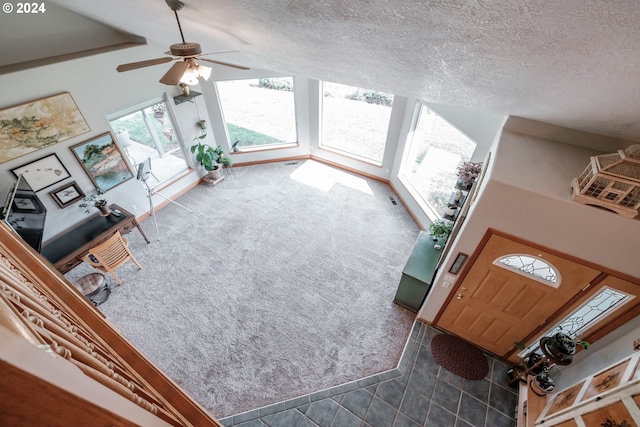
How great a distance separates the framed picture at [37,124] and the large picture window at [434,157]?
17.4 ft

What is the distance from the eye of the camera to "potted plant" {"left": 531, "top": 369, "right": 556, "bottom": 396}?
107 inches

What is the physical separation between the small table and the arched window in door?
16.0ft

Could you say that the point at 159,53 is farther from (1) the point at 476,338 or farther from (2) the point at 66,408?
(1) the point at 476,338

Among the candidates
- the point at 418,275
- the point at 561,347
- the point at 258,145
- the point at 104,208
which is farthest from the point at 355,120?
the point at 561,347

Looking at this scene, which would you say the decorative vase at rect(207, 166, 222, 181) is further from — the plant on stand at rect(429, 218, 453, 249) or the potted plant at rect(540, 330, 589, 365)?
the potted plant at rect(540, 330, 589, 365)

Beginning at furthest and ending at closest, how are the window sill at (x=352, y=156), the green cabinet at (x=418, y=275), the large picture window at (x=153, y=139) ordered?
the window sill at (x=352, y=156) → the large picture window at (x=153, y=139) → the green cabinet at (x=418, y=275)

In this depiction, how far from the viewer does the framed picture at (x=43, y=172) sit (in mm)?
3559

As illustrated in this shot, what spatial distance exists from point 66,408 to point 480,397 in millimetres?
3790

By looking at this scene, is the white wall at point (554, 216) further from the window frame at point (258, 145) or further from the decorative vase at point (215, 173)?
the decorative vase at point (215, 173)

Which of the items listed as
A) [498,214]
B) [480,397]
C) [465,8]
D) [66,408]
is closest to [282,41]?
[465,8]

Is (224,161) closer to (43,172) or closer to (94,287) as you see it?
(43,172)

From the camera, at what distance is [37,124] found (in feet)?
11.5

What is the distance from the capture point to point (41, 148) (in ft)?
12.0

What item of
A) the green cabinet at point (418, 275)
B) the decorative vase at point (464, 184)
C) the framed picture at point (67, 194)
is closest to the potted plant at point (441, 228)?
the green cabinet at point (418, 275)
